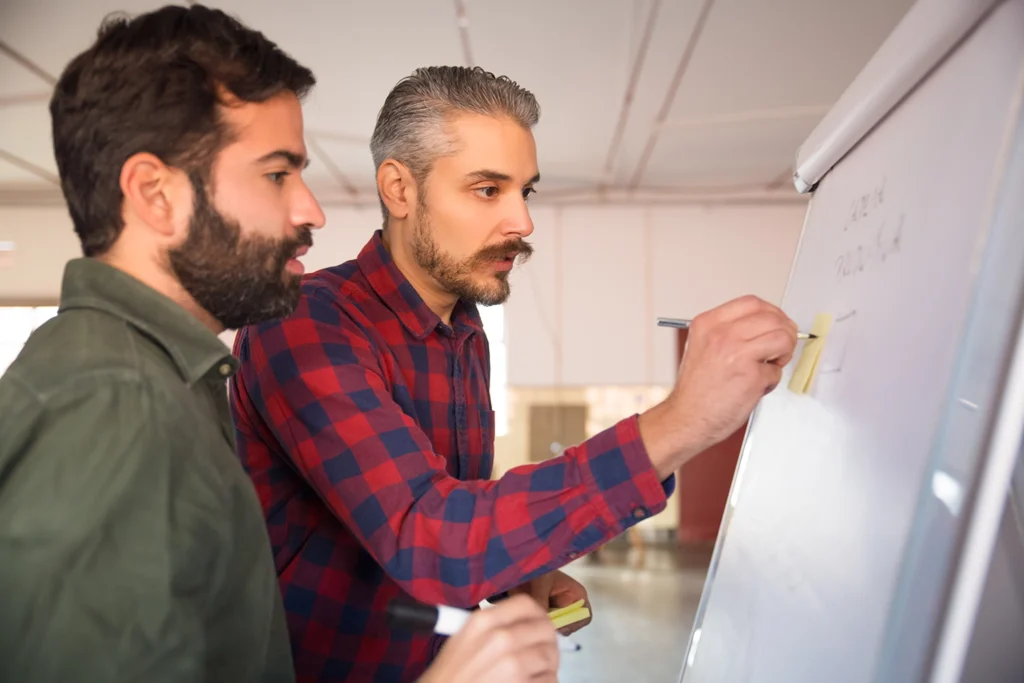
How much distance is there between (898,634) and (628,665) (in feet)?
9.89

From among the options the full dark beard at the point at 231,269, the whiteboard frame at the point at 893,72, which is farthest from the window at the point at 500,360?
the full dark beard at the point at 231,269

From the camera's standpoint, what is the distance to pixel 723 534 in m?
1.13

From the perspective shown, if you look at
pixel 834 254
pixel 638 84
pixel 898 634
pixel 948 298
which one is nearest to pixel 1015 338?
pixel 948 298

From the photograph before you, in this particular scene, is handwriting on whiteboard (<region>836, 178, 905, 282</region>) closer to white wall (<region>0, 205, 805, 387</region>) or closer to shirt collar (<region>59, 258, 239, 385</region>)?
shirt collar (<region>59, 258, 239, 385</region>)

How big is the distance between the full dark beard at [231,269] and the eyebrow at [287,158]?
70mm

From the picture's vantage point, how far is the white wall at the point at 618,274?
5.81m

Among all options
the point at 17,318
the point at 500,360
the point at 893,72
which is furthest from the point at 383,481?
the point at 17,318

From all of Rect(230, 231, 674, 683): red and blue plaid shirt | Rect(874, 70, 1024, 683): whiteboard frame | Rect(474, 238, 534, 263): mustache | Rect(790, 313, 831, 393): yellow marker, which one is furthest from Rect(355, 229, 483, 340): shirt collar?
Rect(874, 70, 1024, 683): whiteboard frame

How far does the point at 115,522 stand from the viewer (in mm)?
505

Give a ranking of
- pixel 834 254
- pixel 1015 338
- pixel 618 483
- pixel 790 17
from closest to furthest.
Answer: pixel 1015 338
pixel 618 483
pixel 834 254
pixel 790 17

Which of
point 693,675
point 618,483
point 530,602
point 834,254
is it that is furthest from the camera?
point 693,675

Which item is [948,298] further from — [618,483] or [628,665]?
[628,665]

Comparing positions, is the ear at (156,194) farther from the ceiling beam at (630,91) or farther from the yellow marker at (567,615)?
the ceiling beam at (630,91)

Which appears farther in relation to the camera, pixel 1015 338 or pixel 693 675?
pixel 693 675
